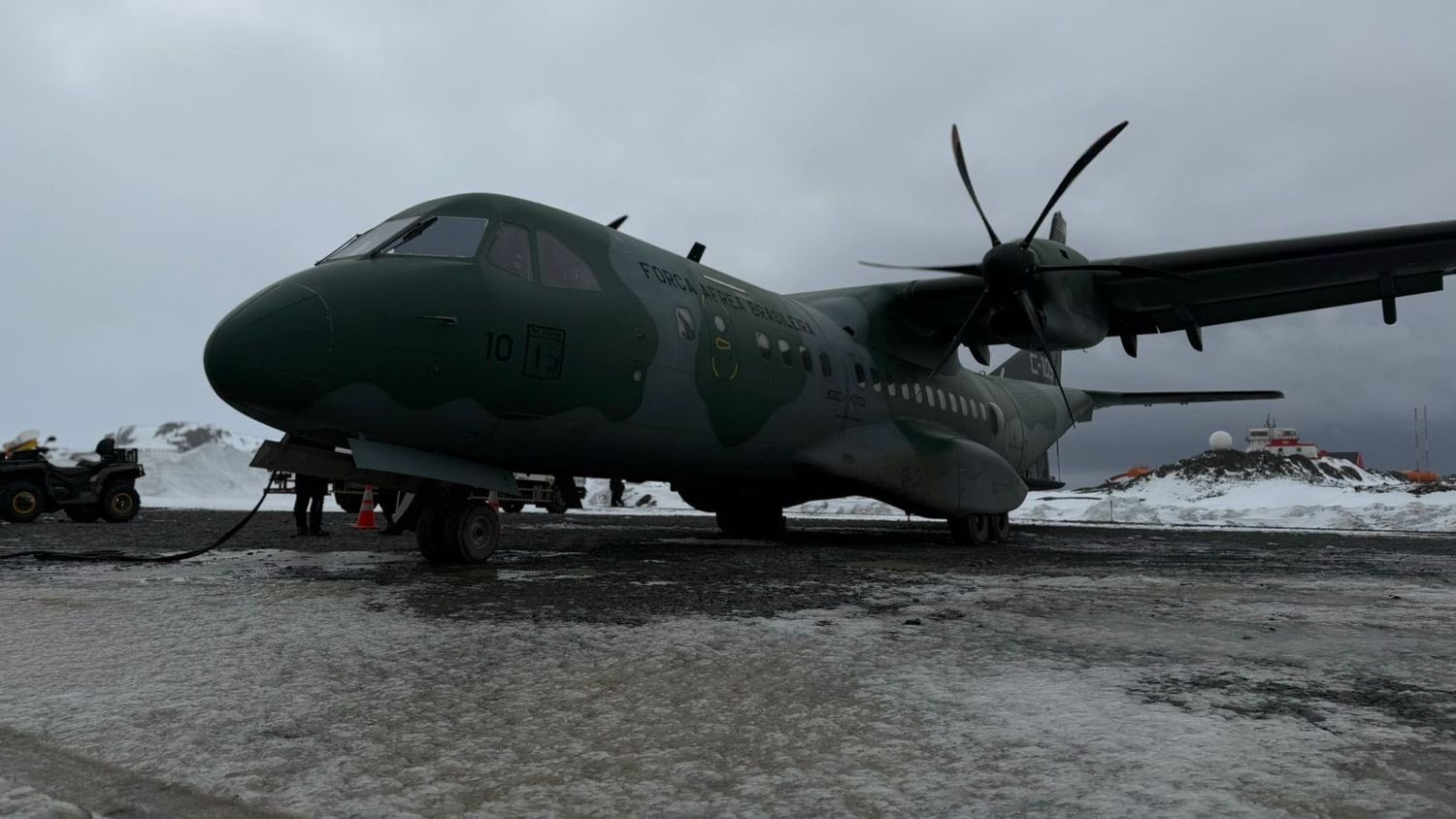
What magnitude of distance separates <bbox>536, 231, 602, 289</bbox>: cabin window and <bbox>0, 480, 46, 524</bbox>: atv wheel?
44.0 feet

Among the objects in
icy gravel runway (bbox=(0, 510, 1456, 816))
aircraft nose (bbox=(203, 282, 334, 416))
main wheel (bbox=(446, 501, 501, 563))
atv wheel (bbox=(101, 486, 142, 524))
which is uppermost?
aircraft nose (bbox=(203, 282, 334, 416))

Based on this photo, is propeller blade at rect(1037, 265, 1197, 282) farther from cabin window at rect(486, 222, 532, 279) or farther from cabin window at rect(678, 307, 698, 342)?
cabin window at rect(486, 222, 532, 279)

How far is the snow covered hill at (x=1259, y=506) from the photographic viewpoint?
22.5 m

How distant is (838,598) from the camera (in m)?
5.51

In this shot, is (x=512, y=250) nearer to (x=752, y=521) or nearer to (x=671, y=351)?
(x=671, y=351)

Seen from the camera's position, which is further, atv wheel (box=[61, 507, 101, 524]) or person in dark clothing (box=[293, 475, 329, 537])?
atv wheel (box=[61, 507, 101, 524])

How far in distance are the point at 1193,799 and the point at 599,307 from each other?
261 inches

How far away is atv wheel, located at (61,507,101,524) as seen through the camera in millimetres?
16312

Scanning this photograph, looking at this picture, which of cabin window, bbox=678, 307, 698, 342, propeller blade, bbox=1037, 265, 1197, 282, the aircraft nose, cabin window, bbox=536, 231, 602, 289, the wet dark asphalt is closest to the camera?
the wet dark asphalt

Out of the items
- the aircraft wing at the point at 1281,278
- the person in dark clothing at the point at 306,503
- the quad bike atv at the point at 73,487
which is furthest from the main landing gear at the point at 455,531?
the quad bike atv at the point at 73,487

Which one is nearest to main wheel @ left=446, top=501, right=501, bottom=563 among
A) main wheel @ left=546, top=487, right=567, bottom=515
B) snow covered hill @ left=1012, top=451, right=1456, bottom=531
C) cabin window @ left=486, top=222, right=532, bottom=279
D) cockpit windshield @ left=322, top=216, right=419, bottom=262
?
cabin window @ left=486, top=222, right=532, bottom=279

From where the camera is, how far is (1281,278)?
1194 cm

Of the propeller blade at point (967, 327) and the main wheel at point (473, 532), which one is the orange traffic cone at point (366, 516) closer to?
the main wheel at point (473, 532)

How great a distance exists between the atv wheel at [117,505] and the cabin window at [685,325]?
12939 millimetres
